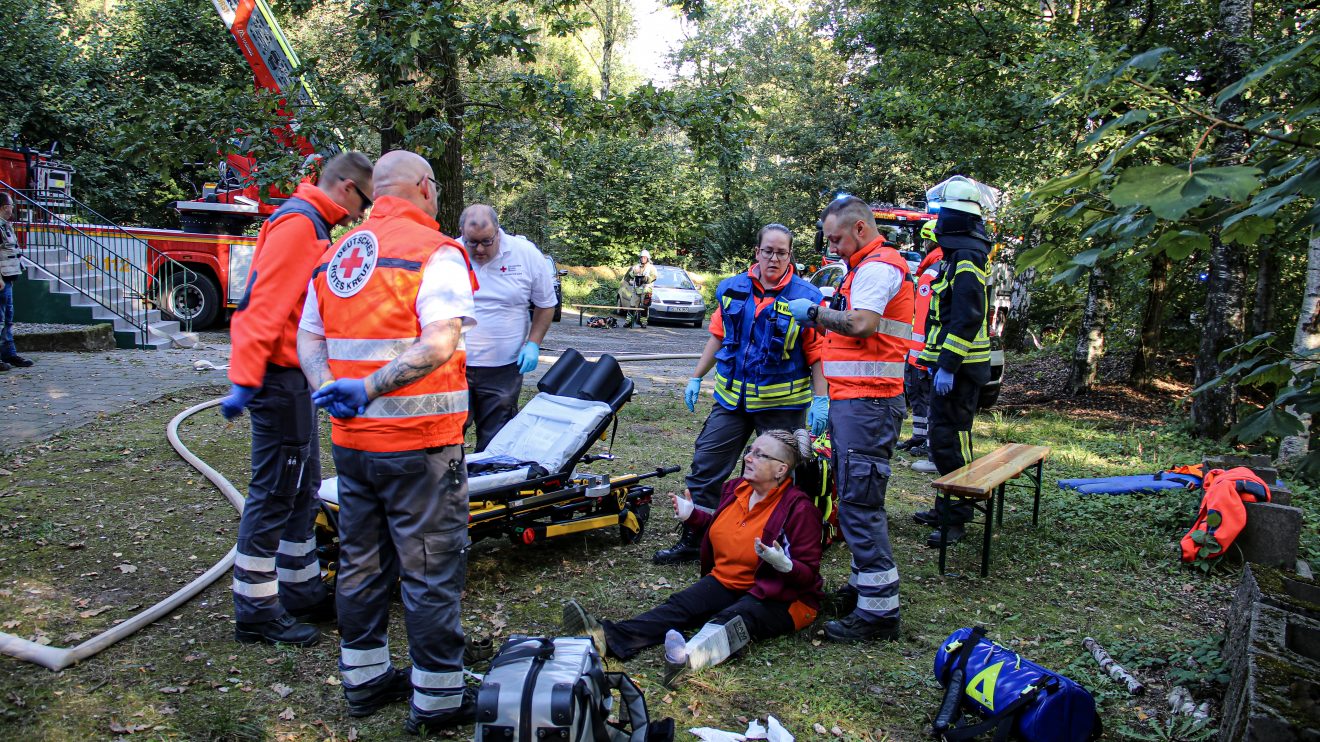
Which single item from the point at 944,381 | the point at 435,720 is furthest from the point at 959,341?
the point at 435,720

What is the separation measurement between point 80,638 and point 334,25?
25.9 m

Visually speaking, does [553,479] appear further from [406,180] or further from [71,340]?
[71,340]

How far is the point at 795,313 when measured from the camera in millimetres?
4180

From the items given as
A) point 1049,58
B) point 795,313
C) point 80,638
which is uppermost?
point 1049,58

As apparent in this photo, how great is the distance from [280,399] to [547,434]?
5.36 ft

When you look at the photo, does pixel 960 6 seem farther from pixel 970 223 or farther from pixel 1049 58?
pixel 970 223

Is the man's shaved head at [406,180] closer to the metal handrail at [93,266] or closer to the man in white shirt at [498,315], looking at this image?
the man in white shirt at [498,315]

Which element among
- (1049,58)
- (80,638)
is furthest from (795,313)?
(1049,58)

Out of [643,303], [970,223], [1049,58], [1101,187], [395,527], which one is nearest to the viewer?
[1101,187]

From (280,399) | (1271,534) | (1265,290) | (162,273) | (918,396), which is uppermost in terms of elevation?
(1265,290)

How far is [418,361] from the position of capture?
286 cm

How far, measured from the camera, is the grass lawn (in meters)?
3.20

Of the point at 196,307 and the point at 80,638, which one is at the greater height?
the point at 196,307

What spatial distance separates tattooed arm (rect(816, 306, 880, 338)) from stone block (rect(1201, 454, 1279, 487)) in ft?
10.7
